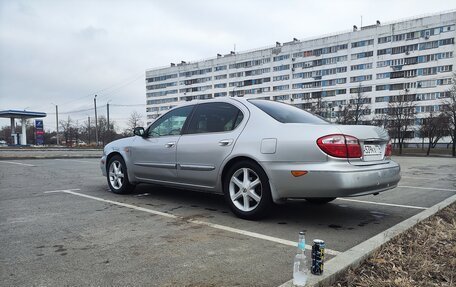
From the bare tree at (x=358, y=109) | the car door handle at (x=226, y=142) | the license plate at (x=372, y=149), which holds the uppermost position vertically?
the bare tree at (x=358, y=109)

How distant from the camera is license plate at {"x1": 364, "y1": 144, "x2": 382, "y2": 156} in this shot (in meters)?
4.05

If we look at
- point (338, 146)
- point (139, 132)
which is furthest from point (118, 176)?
point (338, 146)

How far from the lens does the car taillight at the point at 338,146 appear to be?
12.3 feet

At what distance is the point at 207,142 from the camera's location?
4734 millimetres

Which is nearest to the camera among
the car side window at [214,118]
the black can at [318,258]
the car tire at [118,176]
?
the black can at [318,258]

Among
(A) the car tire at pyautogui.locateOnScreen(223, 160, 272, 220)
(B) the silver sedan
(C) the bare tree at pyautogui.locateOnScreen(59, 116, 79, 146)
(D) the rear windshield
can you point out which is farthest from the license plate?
(C) the bare tree at pyautogui.locateOnScreen(59, 116, 79, 146)

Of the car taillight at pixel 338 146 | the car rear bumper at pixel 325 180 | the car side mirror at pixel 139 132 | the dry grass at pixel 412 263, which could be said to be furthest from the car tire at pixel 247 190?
the car side mirror at pixel 139 132

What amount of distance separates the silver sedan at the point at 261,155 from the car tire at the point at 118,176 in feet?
1.92

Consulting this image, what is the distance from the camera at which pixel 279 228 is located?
156 inches

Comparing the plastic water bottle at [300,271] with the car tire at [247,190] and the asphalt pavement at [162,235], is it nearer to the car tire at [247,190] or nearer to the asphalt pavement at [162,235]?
the asphalt pavement at [162,235]

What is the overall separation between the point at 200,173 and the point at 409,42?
77.4 m

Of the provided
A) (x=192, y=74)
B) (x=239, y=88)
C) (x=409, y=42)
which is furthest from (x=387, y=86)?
(x=192, y=74)

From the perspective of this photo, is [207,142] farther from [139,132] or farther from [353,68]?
[353,68]

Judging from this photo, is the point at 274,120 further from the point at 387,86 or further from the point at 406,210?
the point at 387,86
